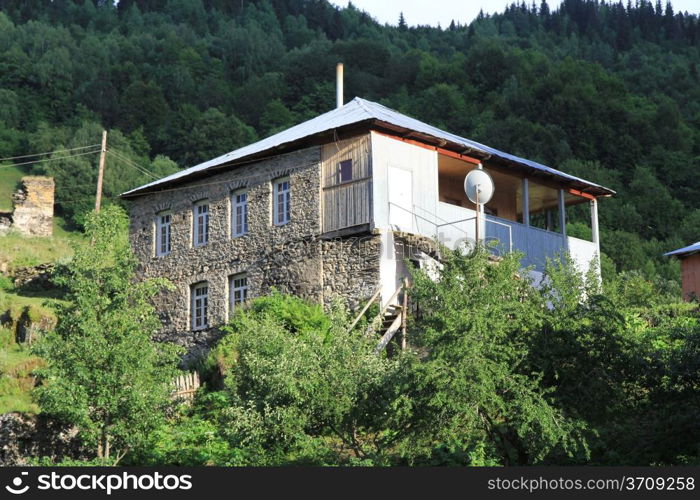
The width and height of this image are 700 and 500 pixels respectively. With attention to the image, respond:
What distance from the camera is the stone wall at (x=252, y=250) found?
2777 centimetres

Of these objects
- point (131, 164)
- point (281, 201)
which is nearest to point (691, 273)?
point (281, 201)

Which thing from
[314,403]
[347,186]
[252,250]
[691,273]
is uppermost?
[347,186]

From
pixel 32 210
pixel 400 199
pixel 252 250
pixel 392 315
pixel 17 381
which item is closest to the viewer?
pixel 17 381

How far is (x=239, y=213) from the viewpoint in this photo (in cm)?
3083

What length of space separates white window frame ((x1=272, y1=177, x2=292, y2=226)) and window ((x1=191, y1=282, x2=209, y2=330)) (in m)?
3.30

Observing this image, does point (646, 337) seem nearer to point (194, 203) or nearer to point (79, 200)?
point (194, 203)

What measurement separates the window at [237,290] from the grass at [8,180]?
39.7 meters

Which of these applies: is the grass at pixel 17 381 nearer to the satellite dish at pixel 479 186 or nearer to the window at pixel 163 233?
the window at pixel 163 233

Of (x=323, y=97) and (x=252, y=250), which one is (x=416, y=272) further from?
(x=323, y=97)

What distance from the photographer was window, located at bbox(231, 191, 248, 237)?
3062cm

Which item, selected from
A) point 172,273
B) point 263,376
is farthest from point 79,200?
point 263,376

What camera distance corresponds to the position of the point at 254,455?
18109 millimetres

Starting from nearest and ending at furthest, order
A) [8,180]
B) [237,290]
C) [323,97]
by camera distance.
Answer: [237,290] → [8,180] → [323,97]

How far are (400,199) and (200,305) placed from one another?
285 inches
